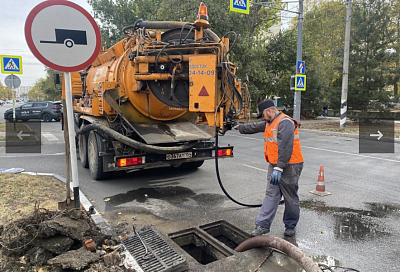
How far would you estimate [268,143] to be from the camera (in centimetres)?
379

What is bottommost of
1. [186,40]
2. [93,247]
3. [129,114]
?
[93,247]

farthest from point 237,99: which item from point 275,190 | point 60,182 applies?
point 60,182

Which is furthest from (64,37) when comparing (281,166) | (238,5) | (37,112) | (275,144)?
(37,112)

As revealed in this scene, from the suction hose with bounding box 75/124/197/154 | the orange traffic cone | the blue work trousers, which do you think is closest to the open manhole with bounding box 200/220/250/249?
the blue work trousers

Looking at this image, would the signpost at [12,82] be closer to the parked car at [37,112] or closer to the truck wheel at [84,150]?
the truck wheel at [84,150]

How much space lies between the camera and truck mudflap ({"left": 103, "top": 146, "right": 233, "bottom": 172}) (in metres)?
5.03

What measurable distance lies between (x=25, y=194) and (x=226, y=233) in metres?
3.39

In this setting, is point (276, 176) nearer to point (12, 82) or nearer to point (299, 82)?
point (299, 82)

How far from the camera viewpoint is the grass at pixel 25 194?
164 inches

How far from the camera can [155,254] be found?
3.14 meters

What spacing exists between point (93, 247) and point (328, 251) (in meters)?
2.61

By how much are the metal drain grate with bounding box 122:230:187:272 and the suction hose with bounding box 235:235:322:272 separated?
798mm

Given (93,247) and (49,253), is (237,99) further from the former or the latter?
(49,253)

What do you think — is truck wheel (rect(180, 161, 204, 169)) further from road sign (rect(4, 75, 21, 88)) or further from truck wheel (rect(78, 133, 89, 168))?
road sign (rect(4, 75, 21, 88))
